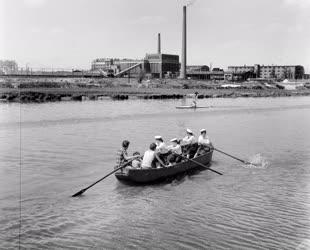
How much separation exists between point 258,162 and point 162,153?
707 centimetres

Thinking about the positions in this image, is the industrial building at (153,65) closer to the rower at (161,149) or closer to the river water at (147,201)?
the river water at (147,201)

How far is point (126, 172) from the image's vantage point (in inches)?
727

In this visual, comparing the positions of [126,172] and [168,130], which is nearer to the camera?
[126,172]

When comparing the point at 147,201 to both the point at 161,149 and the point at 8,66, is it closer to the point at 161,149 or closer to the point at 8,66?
the point at 161,149

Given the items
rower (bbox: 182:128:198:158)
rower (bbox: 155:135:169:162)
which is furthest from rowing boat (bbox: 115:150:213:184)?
rower (bbox: 182:128:198:158)

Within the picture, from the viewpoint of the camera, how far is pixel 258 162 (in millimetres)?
24938

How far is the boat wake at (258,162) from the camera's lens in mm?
23841

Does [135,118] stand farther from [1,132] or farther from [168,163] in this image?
[168,163]

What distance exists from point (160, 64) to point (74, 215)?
552 ft

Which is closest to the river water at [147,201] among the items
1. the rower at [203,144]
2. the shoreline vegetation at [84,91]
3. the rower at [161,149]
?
the rower at [203,144]

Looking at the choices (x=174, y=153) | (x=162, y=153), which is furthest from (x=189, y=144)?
(x=162, y=153)

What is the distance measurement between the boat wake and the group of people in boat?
8.06 feet

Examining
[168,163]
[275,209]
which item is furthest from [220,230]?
[168,163]

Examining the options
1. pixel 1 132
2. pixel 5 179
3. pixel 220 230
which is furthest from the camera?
pixel 1 132
